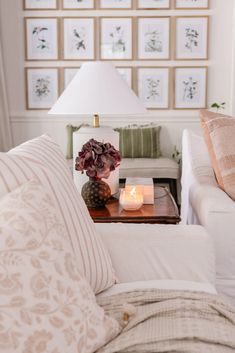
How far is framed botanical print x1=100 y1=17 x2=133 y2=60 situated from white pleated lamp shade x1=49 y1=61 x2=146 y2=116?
263cm

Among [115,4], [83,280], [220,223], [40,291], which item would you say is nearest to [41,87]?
[115,4]

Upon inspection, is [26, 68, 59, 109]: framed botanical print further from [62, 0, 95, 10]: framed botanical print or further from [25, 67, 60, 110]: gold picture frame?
[62, 0, 95, 10]: framed botanical print

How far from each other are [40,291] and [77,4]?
4.29 meters

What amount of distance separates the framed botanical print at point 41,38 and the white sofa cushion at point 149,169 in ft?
4.34

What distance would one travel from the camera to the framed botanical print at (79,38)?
16.4ft

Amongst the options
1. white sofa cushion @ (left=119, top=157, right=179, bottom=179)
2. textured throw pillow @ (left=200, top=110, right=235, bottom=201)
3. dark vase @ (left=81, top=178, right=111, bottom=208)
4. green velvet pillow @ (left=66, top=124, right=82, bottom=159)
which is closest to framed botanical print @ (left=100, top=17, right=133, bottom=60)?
green velvet pillow @ (left=66, top=124, right=82, bottom=159)

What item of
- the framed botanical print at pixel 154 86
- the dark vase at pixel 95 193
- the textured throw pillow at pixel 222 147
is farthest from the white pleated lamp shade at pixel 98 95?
the framed botanical print at pixel 154 86

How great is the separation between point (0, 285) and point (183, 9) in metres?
4.35

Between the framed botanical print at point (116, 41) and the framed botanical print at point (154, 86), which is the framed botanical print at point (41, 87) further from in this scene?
the framed botanical print at point (154, 86)

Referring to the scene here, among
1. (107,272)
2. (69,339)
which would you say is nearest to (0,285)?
(69,339)

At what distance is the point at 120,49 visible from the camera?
5.04 meters

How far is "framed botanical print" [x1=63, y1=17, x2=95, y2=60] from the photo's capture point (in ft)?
16.4

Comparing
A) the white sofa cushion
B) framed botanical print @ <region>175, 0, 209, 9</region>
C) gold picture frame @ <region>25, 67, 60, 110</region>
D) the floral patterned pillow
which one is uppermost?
framed botanical print @ <region>175, 0, 209, 9</region>

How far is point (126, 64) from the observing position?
199 inches
